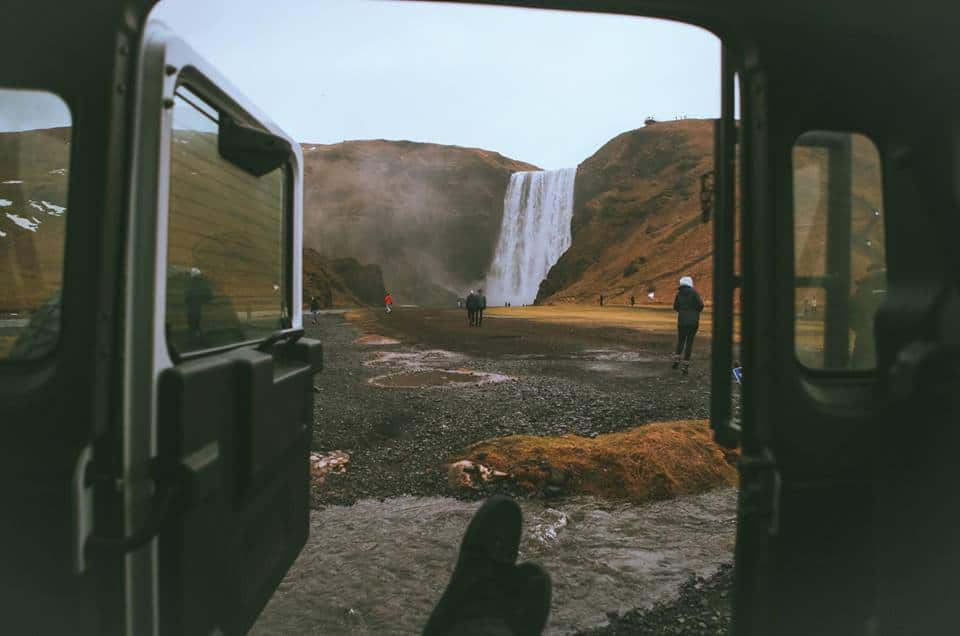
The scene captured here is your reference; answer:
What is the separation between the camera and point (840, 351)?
196 cm

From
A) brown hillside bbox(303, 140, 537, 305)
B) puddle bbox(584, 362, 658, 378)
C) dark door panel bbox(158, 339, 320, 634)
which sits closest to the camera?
dark door panel bbox(158, 339, 320, 634)

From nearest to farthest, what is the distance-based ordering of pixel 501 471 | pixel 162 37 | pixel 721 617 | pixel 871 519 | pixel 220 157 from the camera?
pixel 162 37 < pixel 871 519 < pixel 220 157 < pixel 721 617 < pixel 501 471

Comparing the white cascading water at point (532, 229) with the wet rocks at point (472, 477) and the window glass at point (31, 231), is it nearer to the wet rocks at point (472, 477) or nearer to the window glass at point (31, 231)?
the wet rocks at point (472, 477)

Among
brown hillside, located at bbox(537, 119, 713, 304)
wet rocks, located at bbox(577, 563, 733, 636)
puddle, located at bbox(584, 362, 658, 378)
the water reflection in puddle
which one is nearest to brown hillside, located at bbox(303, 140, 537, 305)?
brown hillside, located at bbox(537, 119, 713, 304)

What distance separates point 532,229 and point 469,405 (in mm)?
68969

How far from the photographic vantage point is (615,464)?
5.78 metres

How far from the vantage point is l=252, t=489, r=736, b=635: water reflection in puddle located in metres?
3.42

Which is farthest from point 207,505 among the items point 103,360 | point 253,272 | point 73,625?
point 253,272

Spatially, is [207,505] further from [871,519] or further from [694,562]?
[694,562]

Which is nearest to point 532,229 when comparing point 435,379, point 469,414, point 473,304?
point 473,304

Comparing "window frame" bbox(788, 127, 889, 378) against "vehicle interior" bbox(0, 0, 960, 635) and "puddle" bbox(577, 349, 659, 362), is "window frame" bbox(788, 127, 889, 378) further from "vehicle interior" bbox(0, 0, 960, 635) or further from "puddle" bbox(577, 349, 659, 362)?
"puddle" bbox(577, 349, 659, 362)

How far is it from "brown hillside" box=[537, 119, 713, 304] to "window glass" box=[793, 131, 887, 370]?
165 feet

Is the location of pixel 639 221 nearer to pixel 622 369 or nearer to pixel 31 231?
pixel 622 369

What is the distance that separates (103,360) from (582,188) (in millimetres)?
83649
